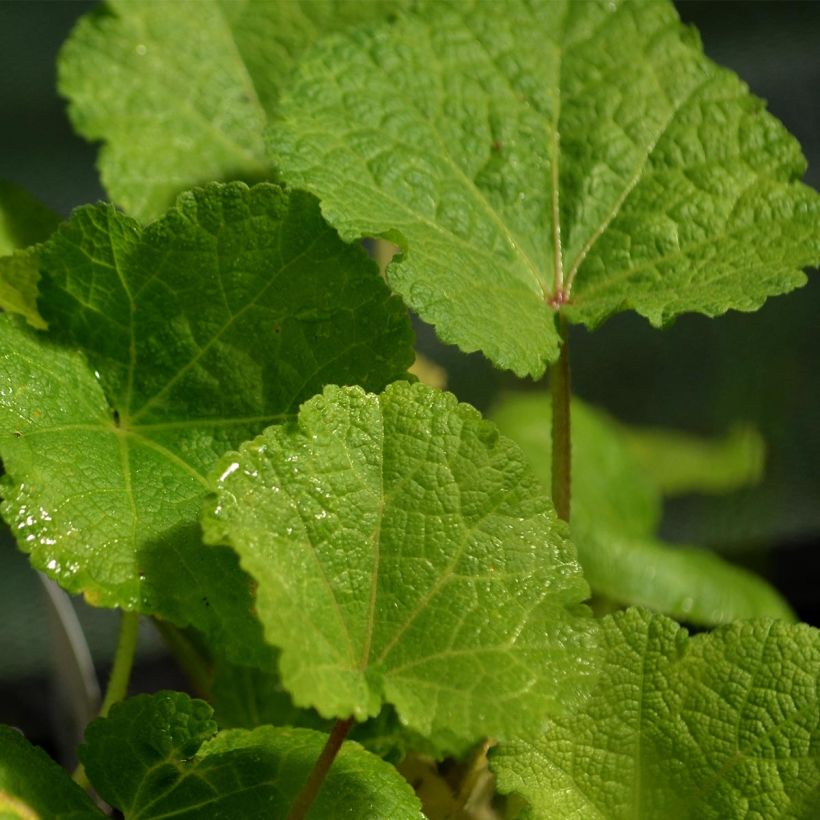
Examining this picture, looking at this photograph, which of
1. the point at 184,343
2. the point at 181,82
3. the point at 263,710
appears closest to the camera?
the point at 184,343

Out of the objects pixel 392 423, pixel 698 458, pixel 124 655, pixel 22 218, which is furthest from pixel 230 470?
pixel 698 458

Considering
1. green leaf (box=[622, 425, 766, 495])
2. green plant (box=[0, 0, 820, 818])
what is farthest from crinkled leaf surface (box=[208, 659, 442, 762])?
green leaf (box=[622, 425, 766, 495])

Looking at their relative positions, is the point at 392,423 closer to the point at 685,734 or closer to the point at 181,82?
the point at 685,734

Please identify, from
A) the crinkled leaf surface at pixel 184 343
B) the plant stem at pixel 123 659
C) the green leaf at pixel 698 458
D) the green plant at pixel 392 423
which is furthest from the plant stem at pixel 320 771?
the green leaf at pixel 698 458

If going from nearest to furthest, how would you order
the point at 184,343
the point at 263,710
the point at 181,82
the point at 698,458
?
the point at 184,343 → the point at 263,710 → the point at 181,82 → the point at 698,458

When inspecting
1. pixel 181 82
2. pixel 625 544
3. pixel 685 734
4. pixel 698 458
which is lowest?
pixel 698 458

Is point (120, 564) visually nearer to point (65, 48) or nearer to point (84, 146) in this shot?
point (65, 48)

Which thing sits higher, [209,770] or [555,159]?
[555,159]
